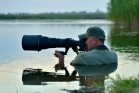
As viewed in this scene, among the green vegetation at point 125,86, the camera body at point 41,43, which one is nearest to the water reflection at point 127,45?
the camera body at point 41,43

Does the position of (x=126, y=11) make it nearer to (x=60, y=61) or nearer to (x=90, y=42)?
(x=60, y=61)

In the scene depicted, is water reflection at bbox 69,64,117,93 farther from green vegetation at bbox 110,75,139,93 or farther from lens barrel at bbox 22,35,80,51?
lens barrel at bbox 22,35,80,51

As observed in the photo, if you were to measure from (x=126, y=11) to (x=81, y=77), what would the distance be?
56.7 m

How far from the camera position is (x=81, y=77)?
11.1 m

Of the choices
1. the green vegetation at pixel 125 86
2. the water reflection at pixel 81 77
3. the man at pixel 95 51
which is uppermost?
the man at pixel 95 51

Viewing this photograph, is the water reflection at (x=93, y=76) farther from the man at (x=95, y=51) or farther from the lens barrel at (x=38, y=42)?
the lens barrel at (x=38, y=42)

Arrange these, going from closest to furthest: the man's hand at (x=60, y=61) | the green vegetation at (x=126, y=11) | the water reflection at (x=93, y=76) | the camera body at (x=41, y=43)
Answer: the water reflection at (x=93, y=76), the camera body at (x=41, y=43), the man's hand at (x=60, y=61), the green vegetation at (x=126, y=11)

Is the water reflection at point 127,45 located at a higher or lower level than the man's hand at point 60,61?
lower

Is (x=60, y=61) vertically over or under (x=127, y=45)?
over

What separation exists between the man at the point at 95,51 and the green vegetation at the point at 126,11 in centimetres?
4941

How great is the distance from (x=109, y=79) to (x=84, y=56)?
173 centimetres

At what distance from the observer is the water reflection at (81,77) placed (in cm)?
957

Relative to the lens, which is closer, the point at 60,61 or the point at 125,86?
the point at 125,86

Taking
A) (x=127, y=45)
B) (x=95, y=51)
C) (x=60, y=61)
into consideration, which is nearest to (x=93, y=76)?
(x=95, y=51)
